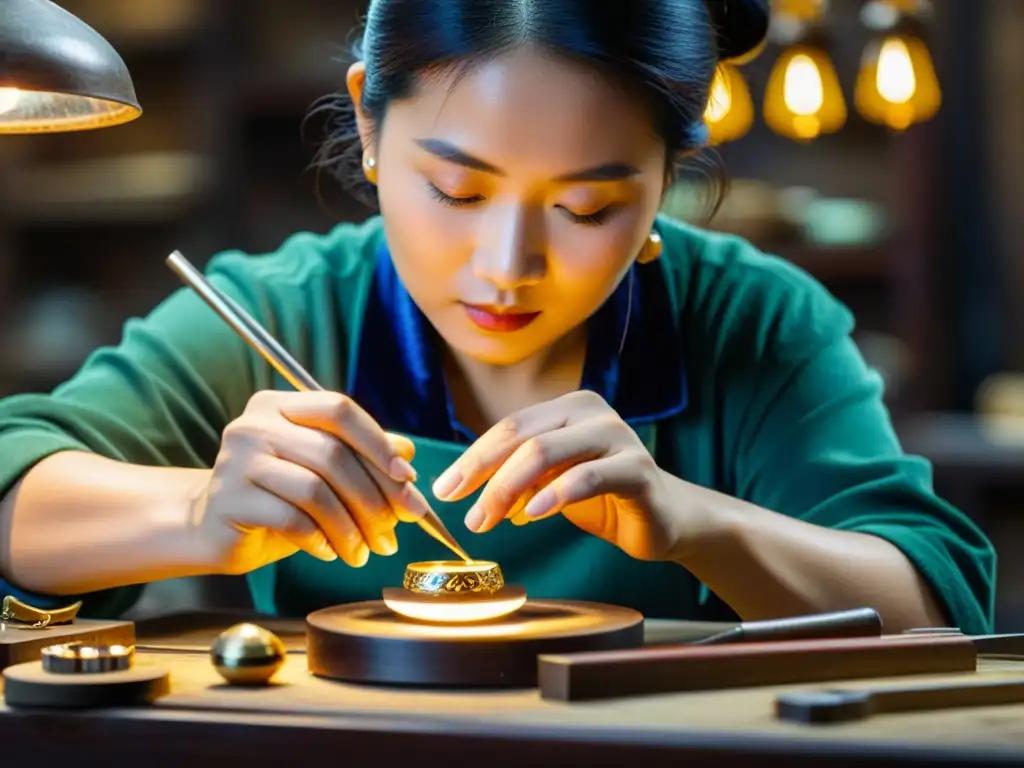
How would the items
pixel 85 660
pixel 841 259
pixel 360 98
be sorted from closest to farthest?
1. pixel 85 660
2. pixel 360 98
3. pixel 841 259

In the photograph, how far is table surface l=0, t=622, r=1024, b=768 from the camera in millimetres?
1010

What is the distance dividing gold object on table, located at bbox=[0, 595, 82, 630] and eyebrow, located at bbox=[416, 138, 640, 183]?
54 cm

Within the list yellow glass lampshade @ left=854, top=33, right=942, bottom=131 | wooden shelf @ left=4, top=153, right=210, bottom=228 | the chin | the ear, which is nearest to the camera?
the chin

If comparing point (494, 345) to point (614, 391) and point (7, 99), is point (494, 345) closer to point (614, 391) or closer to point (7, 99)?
point (614, 391)

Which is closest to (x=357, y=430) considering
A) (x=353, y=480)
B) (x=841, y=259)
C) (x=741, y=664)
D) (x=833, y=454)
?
(x=353, y=480)

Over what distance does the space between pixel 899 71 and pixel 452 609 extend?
1339 millimetres

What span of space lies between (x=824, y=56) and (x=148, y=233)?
2786 millimetres

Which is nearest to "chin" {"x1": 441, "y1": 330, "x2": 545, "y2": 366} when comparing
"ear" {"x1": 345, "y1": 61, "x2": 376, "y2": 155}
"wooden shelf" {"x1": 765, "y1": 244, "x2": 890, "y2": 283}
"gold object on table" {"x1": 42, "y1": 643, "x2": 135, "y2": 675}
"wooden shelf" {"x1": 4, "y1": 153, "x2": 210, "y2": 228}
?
"ear" {"x1": 345, "y1": 61, "x2": 376, "y2": 155}

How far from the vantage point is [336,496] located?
133 centimetres

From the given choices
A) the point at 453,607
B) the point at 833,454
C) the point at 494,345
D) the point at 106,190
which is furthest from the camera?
the point at 106,190

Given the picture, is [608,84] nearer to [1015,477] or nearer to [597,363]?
[597,363]

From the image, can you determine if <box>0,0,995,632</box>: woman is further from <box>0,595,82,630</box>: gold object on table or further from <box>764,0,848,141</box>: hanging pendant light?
<box>764,0,848,141</box>: hanging pendant light

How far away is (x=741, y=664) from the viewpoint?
1191 mm

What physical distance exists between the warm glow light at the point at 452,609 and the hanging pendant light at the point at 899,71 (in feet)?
4.15
